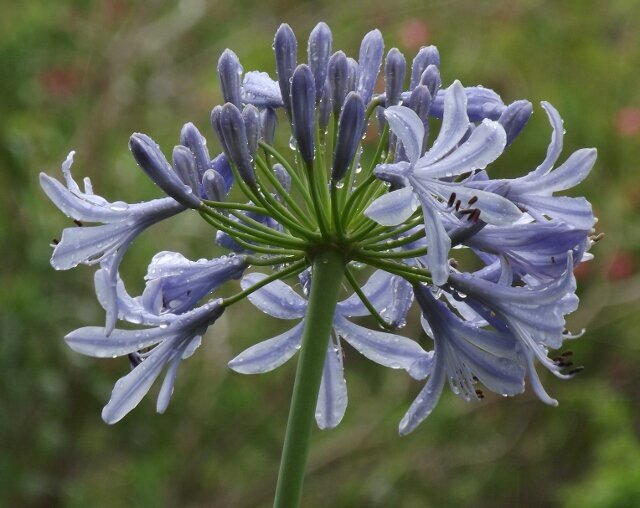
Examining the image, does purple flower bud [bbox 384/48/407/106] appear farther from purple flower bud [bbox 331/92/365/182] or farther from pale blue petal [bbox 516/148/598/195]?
pale blue petal [bbox 516/148/598/195]

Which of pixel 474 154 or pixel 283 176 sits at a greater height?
→ pixel 283 176

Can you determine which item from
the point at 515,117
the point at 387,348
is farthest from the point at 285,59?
the point at 387,348

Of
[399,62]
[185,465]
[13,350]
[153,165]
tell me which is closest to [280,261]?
[153,165]

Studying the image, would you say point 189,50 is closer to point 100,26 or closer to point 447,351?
point 100,26

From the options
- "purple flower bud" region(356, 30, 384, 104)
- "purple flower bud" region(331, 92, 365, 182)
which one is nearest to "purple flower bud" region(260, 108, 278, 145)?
"purple flower bud" region(356, 30, 384, 104)

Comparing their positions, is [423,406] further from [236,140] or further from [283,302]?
[236,140]

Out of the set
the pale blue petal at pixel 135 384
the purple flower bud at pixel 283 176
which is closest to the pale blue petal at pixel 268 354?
the pale blue petal at pixel 135 384
